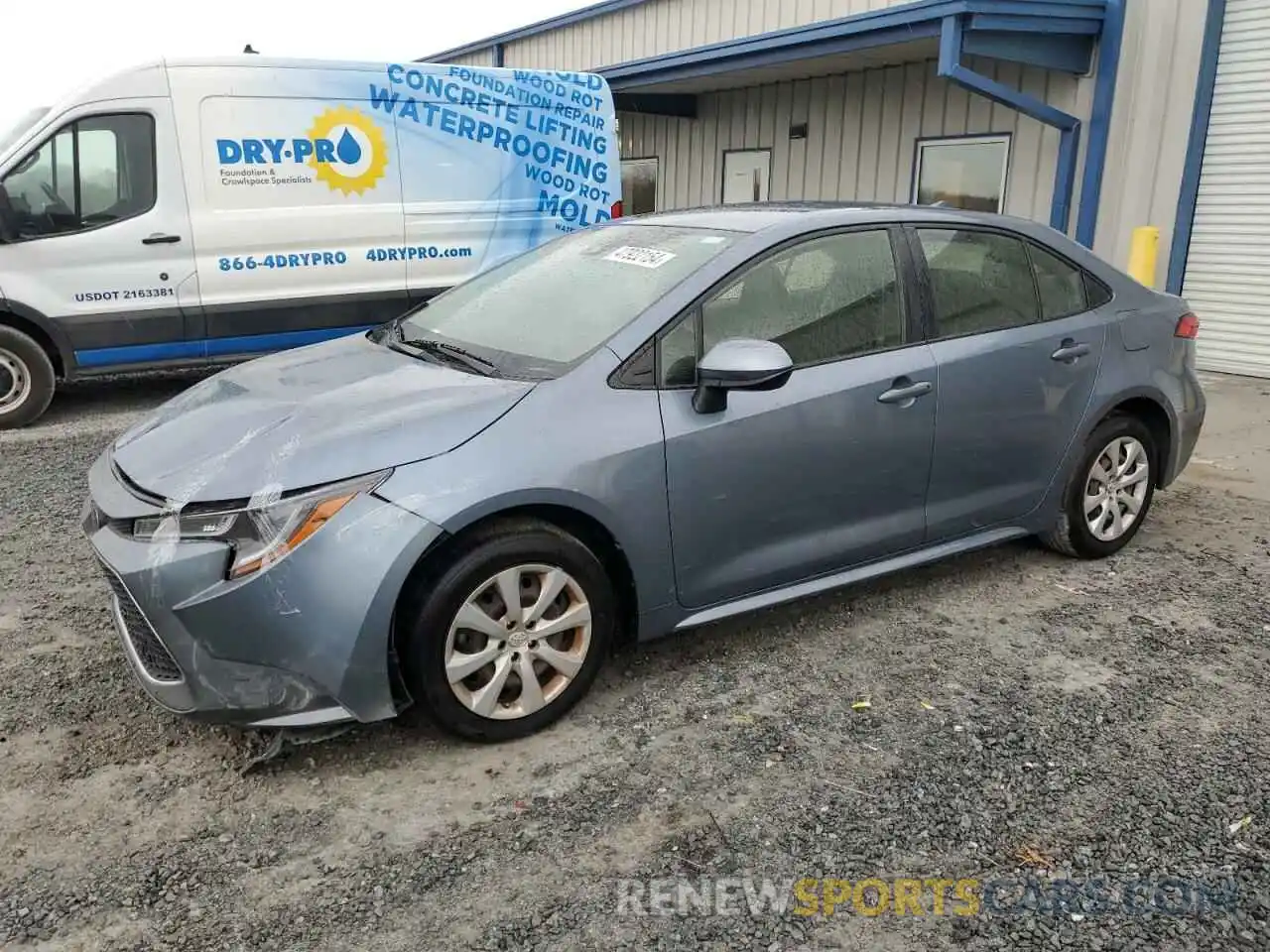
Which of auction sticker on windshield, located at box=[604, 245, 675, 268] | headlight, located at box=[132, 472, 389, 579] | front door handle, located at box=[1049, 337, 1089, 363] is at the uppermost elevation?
auction sticker on windshield, located at box=[604, 245, 675, 268]

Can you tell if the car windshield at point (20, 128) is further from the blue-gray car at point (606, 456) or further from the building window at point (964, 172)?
the building window at point (964, 172)

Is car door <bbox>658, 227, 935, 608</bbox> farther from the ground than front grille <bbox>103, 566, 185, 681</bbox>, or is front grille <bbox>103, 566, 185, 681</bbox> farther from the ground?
car door <bbox>658, 227, 935, 608</bbox>

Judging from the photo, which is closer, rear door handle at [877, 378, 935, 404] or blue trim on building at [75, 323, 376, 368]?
rear door handle at [877, 378, 935, 404]

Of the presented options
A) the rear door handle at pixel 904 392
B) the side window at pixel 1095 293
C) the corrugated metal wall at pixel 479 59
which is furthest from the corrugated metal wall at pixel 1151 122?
the corrugated metal wall at pixel 479 59

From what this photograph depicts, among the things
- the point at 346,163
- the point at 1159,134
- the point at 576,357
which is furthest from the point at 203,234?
the point at 1159,134

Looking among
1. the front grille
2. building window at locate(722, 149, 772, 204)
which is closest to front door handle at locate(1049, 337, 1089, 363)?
the front grille

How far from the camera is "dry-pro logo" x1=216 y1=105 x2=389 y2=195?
705 centimetres

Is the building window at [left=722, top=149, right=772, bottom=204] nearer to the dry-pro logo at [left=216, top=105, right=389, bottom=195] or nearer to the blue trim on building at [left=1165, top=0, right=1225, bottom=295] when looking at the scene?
the blue trim on building at [left=1165, top=0, right=1225, bottom=295]

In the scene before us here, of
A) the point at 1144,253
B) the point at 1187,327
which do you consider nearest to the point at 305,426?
the point at 1187,327

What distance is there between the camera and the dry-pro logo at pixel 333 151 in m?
7.05

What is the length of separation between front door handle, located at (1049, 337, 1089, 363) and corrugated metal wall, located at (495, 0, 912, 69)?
6.59 m

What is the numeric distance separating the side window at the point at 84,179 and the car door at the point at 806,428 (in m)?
5.23

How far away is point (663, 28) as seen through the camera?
12.5m

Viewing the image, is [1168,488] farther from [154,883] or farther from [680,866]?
[154,883]
